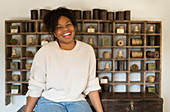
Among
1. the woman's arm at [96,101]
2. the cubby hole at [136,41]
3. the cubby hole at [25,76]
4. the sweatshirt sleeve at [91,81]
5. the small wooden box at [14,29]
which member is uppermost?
the small wooden box at [14,29]

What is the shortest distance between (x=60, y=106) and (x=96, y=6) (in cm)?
144

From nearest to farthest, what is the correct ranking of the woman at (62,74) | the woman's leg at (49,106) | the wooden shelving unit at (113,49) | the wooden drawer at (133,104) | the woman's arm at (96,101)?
1. the woman's leg at (49,106)
2. the woman at (62,74)
3. the woman's arm at (96,101)
4. the wooden drawer at (133,104)
5. the wooden shelving unit at (113,49)

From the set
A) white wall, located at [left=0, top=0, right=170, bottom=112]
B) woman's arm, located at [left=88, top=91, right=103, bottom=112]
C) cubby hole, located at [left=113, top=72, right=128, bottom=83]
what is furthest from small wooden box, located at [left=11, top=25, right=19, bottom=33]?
cubby hole, located at [left=113, top=72, right=128, bottom=83]

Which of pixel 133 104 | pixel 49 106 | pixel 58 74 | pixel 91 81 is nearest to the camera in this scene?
pixel 49 106

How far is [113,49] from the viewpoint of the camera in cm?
210

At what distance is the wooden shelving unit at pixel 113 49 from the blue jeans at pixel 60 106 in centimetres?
85

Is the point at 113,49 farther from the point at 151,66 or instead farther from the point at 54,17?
the point at 54,17

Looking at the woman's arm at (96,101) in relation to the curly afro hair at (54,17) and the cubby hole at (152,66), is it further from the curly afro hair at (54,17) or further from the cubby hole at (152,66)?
the cubby hole at (152,66)

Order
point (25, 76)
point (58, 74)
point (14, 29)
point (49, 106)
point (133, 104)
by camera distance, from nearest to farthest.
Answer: point (49, 106)
point (58, 74)
point (133, 104)
point (14, 29)
point (25, 76)

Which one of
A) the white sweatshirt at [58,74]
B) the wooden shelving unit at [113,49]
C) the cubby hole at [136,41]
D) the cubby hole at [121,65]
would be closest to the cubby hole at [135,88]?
the wooden shelving unit at [113,49]

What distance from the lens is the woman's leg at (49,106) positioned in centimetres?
119

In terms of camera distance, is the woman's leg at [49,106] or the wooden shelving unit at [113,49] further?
the wooden shelving unit at [113,49]

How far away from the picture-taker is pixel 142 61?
7.14 ft

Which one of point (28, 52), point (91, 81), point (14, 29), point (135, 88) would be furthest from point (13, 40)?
point (135, 88)
